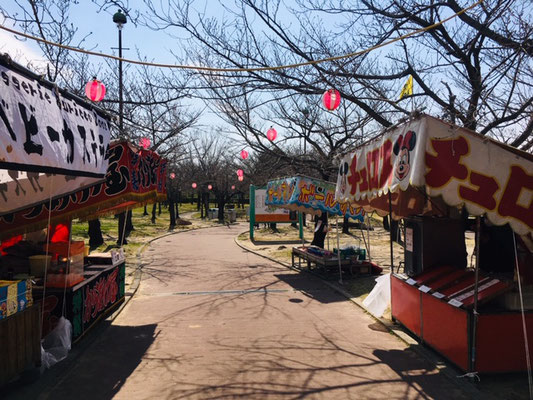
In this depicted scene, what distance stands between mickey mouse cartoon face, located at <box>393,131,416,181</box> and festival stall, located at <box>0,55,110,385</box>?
12.8 ft

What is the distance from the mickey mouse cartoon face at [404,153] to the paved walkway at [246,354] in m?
2.69

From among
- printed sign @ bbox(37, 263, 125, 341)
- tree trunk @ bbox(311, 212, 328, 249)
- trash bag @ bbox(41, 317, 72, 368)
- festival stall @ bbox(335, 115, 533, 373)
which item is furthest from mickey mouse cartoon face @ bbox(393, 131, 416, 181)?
tree trunk @ bbox(311, 212, 328, 249)

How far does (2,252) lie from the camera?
7238mm

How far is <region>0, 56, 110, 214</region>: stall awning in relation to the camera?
3.31m

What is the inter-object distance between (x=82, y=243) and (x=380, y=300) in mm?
5970

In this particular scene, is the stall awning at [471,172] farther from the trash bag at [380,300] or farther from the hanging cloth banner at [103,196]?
the hanging cloth banner at [103,196]

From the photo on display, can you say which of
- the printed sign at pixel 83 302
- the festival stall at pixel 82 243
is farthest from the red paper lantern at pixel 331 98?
the printed sign at pixel 83 302

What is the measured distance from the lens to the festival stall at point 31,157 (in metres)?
3.37

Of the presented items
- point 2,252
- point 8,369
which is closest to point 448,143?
point 8,369

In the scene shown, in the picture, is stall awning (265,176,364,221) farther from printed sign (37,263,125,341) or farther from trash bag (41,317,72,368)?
trash bag (41,317,72,368)

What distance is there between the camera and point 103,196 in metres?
7.06

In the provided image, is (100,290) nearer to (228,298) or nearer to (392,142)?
(228,298)

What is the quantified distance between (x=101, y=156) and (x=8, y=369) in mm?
2845

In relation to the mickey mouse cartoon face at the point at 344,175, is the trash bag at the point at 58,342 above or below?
below
